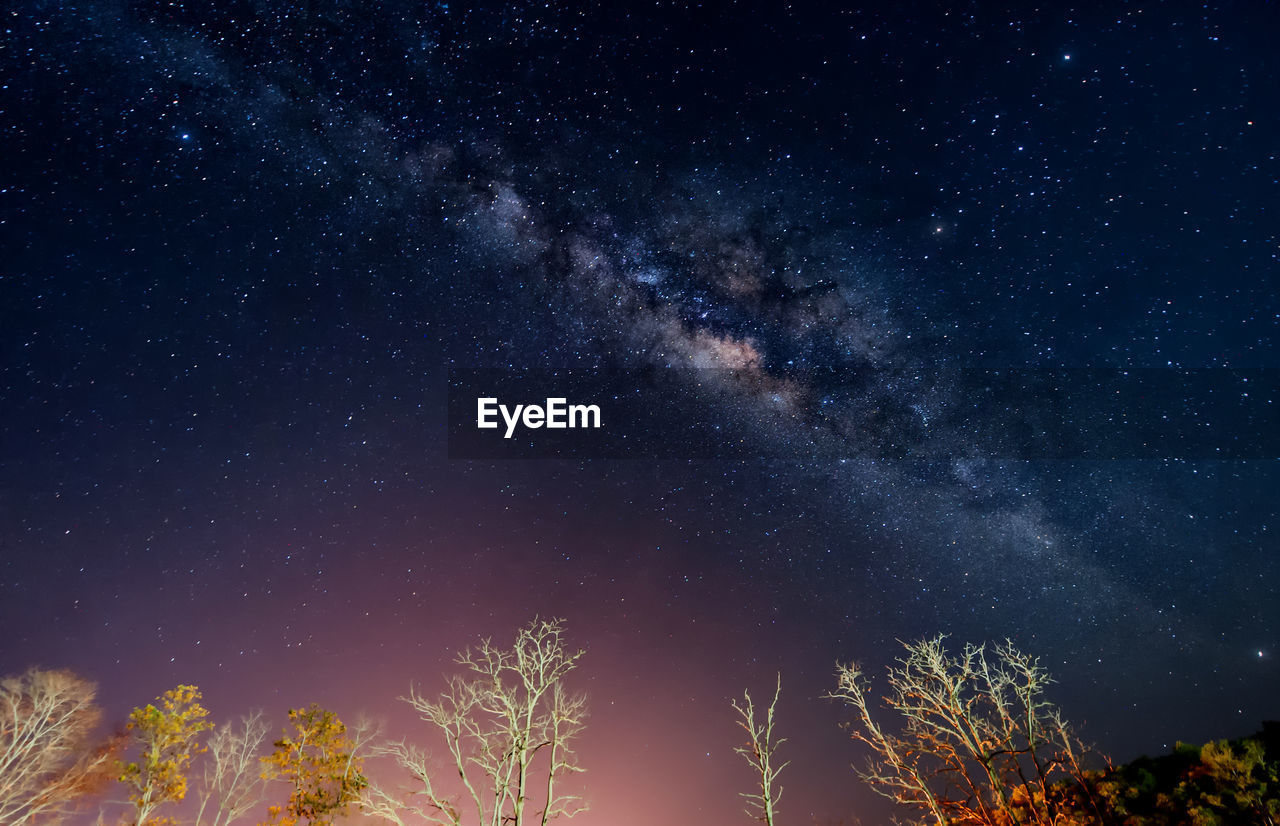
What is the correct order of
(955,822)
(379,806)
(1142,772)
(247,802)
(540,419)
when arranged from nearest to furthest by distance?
(379,806) → (540,419) → (955,822) → (1142,772) → (247,802)

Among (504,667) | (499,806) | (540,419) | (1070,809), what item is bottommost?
(1070,809)

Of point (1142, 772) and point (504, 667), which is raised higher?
point (504, 667)

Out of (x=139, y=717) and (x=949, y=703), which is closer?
(x=949, y=703)

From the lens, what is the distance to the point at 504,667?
15.9m

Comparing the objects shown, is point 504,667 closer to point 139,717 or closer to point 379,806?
point 379,806

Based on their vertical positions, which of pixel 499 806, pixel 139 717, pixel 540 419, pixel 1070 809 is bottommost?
pixel 1070 809

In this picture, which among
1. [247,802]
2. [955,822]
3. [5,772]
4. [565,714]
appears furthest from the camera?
[247,802]

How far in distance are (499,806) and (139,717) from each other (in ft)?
64.7

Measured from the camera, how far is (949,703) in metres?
19.4

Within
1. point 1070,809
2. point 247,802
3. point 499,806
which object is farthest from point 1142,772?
point 247,802

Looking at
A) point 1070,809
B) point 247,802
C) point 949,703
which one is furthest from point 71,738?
point 1070,809

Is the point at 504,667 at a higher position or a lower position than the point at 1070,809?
higher

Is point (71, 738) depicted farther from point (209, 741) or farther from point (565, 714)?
point (565, 714)

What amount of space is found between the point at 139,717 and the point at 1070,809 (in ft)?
138
